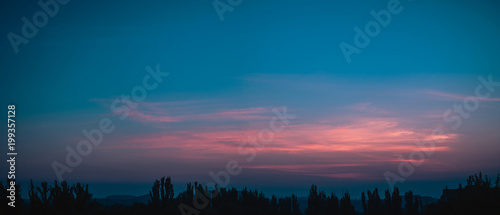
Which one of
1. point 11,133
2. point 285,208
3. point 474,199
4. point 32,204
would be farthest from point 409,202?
point 11,133

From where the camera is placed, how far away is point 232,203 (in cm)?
4934

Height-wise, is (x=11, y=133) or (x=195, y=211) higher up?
(x=11, y=133)

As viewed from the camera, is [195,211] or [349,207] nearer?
[195,211]

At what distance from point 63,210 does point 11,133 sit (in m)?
14.2

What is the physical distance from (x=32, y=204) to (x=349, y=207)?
105 ft

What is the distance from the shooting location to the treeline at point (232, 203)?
20.4 metres

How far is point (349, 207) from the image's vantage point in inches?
1820

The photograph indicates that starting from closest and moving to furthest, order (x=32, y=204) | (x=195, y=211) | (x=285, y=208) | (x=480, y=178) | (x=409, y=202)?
1. (x=480, y=178)
2. (x=32, y=204)
3. (x=195, y=211)
4. (x=409, y=202)
5. (x=285, y=208)

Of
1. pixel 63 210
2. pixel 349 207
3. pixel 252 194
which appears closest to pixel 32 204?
pixel 63 210

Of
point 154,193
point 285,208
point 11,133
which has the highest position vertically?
point 11,133

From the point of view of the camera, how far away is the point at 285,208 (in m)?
53.2

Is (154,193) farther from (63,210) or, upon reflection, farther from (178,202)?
(63,210)

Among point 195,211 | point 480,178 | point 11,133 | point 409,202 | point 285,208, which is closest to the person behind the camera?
point 11,133

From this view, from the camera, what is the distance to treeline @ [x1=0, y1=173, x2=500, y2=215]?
20.4m
